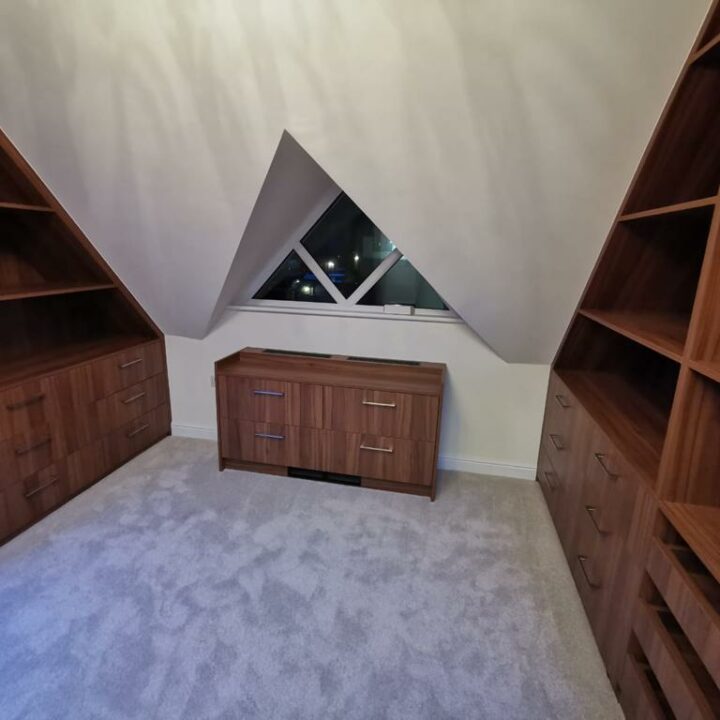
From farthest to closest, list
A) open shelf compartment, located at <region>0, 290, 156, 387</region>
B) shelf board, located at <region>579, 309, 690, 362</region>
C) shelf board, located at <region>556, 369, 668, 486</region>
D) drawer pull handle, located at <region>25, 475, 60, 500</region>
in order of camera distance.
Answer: open shelf compartment, located at <region>0, 290, 156, 387</region>, drawer pull handle, located at <region>25, 475, 60, 500</region>, shelf board, located at <region>556, 369, 668, 486</region>, shelf board, located at <region>579, 309, 690, 362</region>

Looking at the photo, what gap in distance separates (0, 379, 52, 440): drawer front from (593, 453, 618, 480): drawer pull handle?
8.40 ft

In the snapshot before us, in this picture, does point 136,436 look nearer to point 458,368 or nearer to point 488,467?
point 458,368

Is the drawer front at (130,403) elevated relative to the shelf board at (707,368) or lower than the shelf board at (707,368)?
lower

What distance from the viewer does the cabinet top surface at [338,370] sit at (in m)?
2.59

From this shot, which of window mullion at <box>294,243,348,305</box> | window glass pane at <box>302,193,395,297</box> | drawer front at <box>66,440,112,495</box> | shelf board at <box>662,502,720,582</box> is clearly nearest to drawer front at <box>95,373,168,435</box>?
drawer front at <box>66,440,112,495</box>

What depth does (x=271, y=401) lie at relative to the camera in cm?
269

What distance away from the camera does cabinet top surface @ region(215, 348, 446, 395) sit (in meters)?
2.59

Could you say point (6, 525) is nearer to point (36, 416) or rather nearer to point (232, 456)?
point (36, 416)

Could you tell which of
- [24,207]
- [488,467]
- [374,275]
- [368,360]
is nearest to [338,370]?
[368,360]

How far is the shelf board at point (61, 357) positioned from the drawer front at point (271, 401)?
0.76 m

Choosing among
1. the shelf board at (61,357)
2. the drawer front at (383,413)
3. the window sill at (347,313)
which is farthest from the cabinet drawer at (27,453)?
the drawer front at (383,413)

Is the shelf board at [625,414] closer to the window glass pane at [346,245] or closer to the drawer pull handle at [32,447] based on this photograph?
the window glass pane at [346,245]

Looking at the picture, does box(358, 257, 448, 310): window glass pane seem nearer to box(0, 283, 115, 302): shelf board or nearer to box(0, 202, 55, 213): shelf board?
box(0, 283, 115, 302): shelf board

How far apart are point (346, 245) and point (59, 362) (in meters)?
1.78
